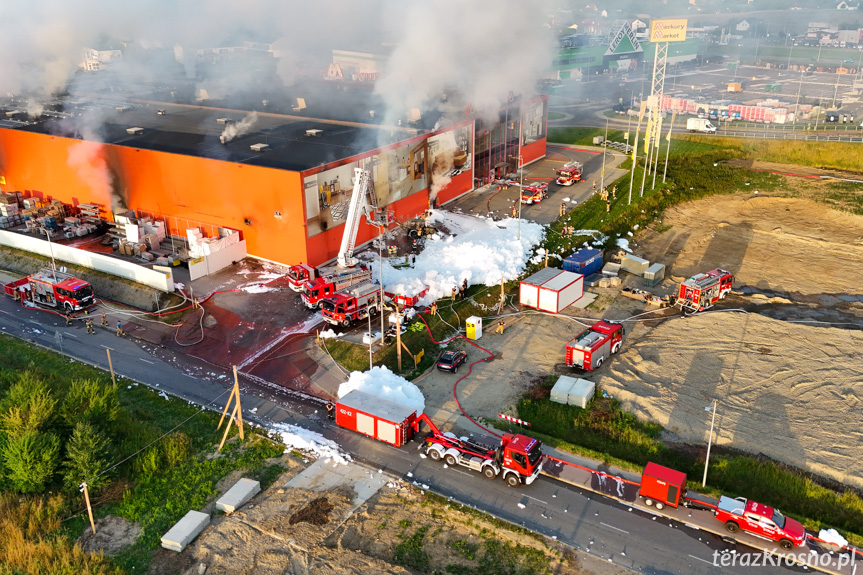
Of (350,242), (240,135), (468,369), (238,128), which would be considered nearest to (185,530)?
(468,369)

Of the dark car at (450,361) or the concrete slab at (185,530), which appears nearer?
the concrete slab at (185,530)

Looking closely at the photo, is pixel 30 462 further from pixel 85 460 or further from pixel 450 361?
pixel 450 361

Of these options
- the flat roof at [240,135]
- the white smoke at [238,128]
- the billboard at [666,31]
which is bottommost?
the flat roof at [240,135]

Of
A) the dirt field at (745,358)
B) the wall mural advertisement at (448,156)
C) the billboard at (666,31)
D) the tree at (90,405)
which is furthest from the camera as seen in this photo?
the billboard at (666,31)

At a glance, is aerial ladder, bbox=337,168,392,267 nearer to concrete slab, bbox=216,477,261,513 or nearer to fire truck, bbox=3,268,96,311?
fire truck, bbox=3,268,96,311

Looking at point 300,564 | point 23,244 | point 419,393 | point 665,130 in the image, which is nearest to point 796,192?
point 665,130

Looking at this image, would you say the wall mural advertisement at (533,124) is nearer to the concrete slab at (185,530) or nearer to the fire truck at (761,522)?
the fire truck at (761,522)

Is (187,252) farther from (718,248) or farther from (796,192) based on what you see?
(796,192)

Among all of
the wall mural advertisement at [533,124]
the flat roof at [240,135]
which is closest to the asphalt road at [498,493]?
the flat roof at [240,135]
